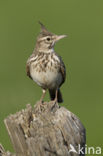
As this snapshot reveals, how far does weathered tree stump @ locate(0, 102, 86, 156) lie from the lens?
5.41m

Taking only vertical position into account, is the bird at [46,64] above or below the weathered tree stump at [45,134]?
above

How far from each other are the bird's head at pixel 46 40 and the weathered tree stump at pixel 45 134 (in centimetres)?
278

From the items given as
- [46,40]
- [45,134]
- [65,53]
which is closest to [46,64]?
[46,40]

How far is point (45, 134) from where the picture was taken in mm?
5547

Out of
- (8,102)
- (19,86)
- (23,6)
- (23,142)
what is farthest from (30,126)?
(23,6)

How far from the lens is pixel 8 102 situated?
1063cm

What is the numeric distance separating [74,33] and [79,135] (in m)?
11.4

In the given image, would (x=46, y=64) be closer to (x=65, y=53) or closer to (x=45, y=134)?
(x=45, y=134)

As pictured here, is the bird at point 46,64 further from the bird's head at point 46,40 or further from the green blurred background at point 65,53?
the green blurred background at point 65,53

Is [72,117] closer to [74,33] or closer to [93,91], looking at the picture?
[93,91]

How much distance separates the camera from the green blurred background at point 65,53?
11305mm

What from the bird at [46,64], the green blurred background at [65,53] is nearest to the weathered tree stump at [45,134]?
the bird at [46,64]

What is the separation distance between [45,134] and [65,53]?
985 centimetres

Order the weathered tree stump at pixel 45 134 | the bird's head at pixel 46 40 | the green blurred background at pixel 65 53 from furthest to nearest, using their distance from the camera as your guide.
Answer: the green blurred background at pixel 65 53
the bird's head at pixel 46 40
the weathered tree stump at pixel 45 134
